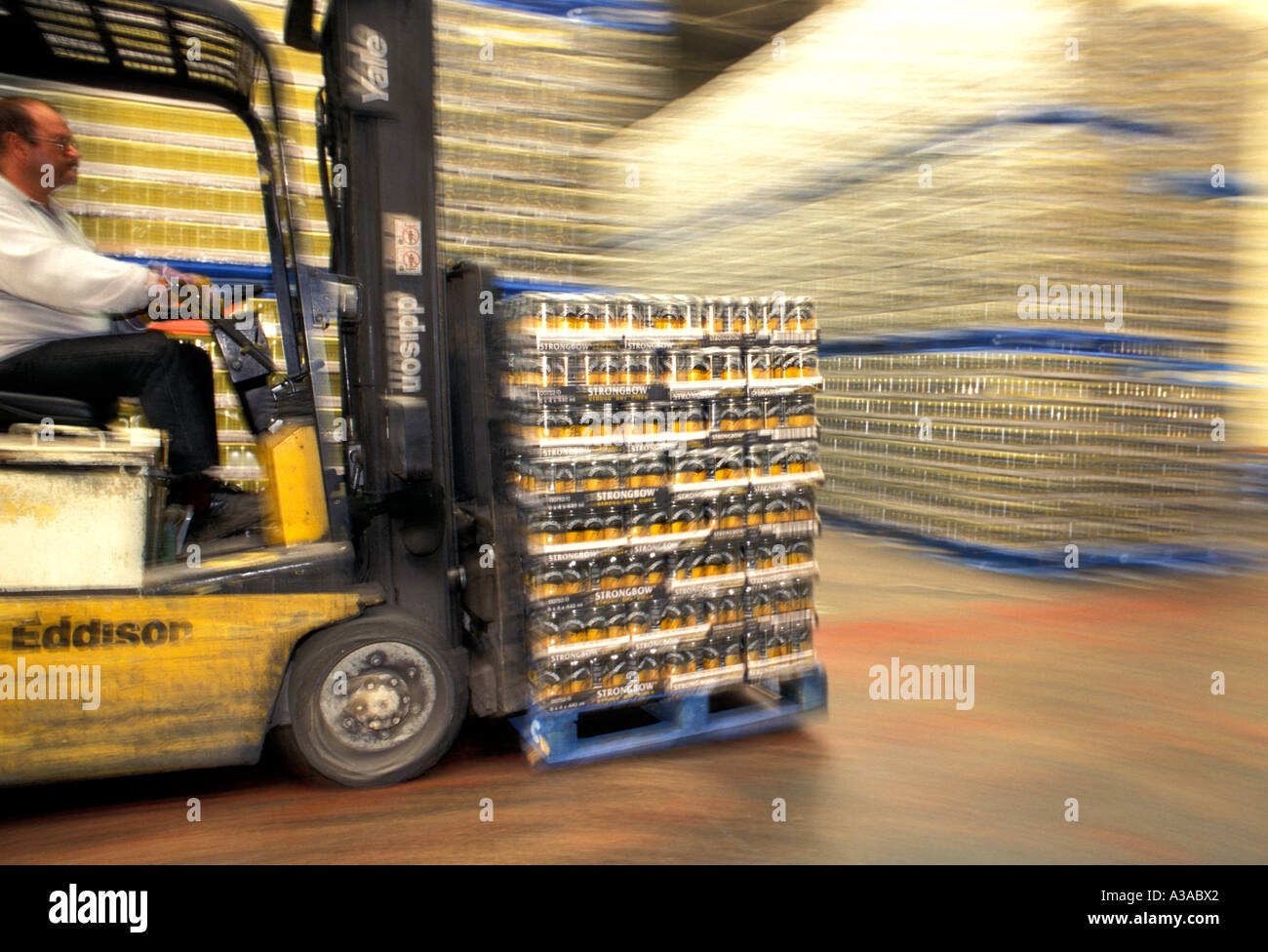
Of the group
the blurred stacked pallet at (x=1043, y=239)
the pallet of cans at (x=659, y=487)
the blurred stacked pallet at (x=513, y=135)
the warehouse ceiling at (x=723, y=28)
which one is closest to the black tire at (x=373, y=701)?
the pallet of cans at (x=659, y=487)

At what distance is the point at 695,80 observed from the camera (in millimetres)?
9148

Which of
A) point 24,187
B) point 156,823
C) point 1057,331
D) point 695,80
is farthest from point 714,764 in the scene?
point 695,80

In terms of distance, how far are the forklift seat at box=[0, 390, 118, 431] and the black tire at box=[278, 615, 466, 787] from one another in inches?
39.2

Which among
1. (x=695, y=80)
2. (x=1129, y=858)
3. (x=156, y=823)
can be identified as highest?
(x=695, y=80)

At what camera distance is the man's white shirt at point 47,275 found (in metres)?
2.63

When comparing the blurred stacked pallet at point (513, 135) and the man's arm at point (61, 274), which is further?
the blurred stacked pallet at point (513, 135)

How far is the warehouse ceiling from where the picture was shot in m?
7.38

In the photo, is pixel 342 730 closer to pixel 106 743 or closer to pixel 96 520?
pixel 106 743

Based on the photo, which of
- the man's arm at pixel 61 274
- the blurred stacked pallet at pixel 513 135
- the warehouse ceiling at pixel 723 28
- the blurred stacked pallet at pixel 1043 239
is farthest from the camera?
the warehouse ceiling at pixel 723 28

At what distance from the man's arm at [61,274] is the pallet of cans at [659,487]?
1.19 meters

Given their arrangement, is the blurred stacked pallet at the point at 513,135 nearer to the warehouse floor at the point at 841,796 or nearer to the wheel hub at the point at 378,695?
the wheel hub at the point at 378,695

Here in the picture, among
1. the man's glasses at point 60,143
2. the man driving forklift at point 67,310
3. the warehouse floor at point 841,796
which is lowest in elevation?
the warehouse floor at point 841,796

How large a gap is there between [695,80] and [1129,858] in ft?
27.0

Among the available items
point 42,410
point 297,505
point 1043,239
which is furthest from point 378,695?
point 1043,239
